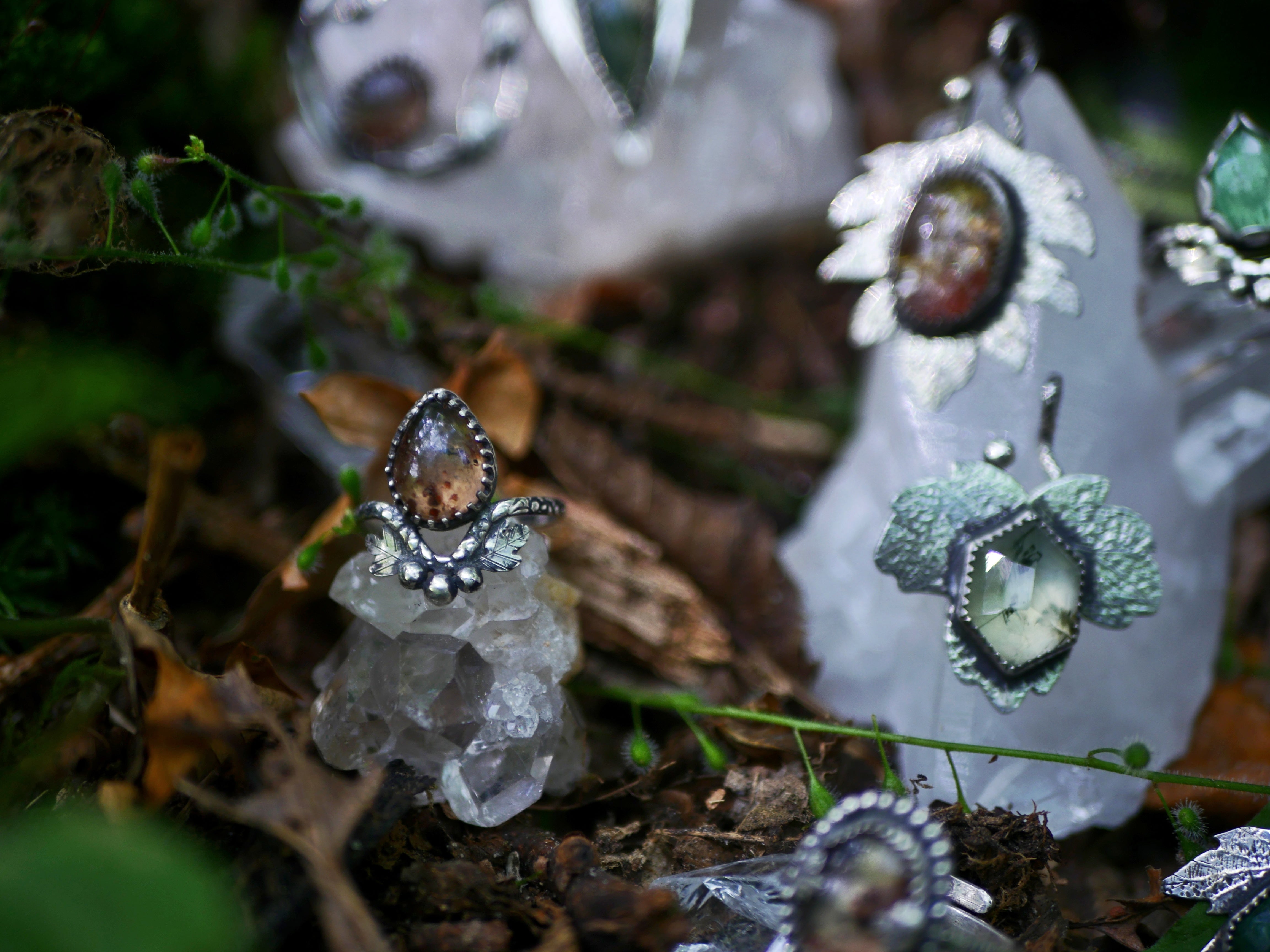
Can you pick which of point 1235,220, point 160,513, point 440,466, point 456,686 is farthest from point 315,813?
point 1235,220

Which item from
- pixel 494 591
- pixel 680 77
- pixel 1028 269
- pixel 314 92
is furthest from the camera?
pixel 680 77

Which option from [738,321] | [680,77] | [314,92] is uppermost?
[680,77]

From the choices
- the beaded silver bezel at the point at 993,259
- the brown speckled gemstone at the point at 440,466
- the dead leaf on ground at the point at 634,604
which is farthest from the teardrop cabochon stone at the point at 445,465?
the beaded silver bezel at the point at 993,259

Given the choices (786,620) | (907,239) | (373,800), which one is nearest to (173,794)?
(373,800)

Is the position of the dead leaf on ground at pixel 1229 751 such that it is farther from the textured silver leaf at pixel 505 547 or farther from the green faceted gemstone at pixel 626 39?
the green faceted gemstone at pixel 626 39

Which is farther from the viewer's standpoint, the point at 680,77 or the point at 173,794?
the point at 680,77

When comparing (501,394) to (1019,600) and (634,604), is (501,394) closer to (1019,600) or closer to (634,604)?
(634,604)

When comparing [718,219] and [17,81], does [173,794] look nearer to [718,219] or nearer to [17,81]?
[17,81]
